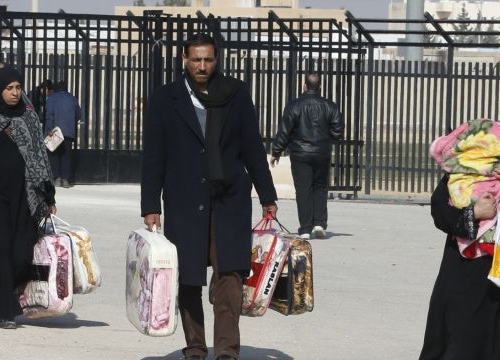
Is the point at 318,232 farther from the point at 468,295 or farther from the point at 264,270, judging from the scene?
the point at 468,295

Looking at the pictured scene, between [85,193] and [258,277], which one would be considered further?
[85,193]

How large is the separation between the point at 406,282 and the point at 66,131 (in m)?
9.40

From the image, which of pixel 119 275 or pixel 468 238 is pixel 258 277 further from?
pixel 119 275

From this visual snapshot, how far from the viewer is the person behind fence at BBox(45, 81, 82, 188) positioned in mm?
20797

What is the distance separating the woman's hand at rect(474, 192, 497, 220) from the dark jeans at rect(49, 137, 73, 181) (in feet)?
47.9

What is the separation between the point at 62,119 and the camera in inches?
819

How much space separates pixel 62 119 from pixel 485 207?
14.6m

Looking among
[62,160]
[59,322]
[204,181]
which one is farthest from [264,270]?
[62,160]

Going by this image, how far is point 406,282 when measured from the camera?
12.4 m

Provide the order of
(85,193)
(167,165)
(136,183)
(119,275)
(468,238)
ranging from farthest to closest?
(136,183) → (85,193) → (119,275) → (167,165) → (468,238)

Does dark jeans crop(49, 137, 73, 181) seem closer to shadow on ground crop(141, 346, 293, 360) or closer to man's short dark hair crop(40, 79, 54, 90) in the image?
man's short dark hair crop(40, 79, 54, 90)

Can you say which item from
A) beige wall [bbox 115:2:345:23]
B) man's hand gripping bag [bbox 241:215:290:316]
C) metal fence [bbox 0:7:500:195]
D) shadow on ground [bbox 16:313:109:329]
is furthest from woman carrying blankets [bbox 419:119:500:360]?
beige wall [bbox 115:2:345:23]

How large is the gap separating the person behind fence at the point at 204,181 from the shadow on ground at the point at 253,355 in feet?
2.77

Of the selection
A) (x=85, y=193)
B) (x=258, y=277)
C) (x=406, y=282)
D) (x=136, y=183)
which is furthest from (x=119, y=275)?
(x=136, y=183)
